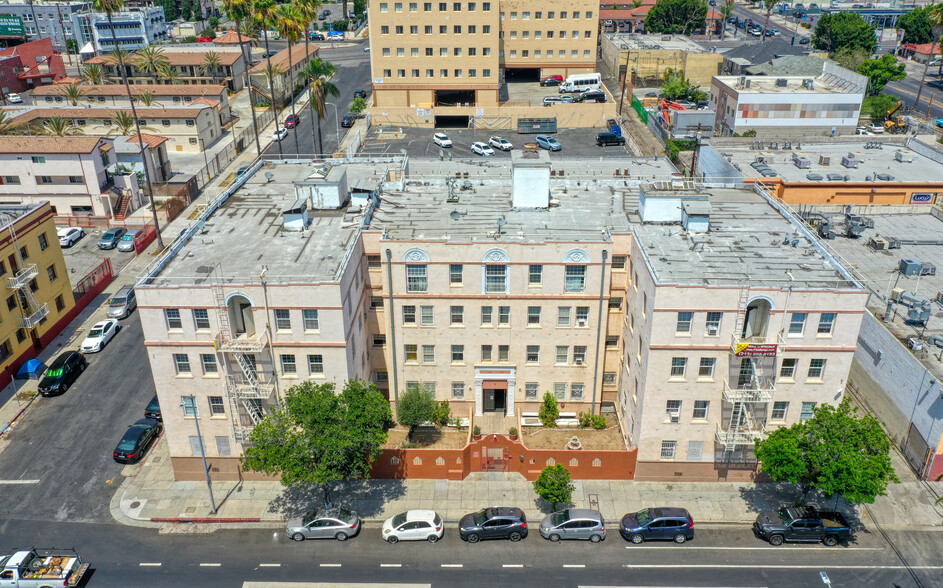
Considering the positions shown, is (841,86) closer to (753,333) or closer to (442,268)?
(753,333)

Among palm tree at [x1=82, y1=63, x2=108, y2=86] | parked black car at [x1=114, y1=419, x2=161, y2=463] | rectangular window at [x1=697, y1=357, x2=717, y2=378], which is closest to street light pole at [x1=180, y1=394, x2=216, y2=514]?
parked black car at [x1=114, y1=419, x2=161, y2=463]

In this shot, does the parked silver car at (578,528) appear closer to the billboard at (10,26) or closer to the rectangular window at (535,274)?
the rectangular window at (535,274)

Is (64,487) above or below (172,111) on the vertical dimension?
below

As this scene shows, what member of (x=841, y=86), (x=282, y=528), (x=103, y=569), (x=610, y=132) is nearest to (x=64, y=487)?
(x=103, y=569)

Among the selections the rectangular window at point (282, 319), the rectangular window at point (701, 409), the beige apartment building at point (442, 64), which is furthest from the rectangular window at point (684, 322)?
the beige apartment building at point (442, 64)

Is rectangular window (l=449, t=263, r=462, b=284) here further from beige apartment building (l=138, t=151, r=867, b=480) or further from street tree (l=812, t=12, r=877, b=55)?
street tree (l=812, t=12, r=877, b=55)

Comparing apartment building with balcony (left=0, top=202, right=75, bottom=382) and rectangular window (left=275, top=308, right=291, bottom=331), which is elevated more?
rectangular window (left=275, top=308, right=291, bottom=331)
